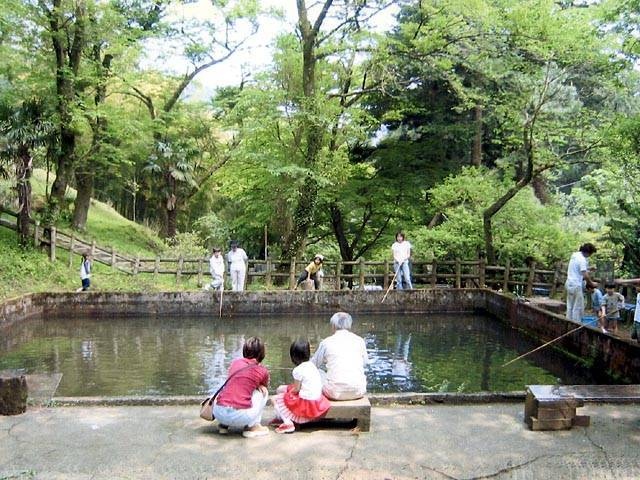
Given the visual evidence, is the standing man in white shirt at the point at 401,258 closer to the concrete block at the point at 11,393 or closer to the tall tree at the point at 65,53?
the tall tree at the point at 65,53

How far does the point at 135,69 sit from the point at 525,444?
23.4 meters

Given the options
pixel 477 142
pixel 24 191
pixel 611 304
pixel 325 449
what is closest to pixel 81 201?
pixel 24 191

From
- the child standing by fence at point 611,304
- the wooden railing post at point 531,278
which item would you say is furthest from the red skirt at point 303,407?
the wooden railing post at point 531,278

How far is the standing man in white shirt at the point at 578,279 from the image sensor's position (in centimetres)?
1043

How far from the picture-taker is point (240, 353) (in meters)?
11.6

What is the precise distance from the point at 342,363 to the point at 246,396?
959mm

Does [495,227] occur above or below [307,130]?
below

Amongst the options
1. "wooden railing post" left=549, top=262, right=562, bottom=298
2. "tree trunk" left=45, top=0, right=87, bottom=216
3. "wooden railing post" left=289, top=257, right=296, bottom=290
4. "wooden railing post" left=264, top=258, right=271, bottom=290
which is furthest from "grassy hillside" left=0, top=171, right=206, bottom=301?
"wooden railing post" left=549, top=262, right=562, bottom=298

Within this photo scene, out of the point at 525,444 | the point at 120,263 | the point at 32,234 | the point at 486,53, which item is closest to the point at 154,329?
the point at 120,263

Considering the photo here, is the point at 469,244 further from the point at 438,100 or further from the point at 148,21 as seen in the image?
the point at 148,21

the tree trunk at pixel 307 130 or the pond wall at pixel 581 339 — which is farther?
the tree trunk at pixel 307 130

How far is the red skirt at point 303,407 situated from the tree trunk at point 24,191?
1601 centimetres

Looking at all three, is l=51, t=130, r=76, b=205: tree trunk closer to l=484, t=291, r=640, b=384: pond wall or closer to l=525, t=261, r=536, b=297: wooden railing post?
l=484, t=291, r=640, b=384: pond wall

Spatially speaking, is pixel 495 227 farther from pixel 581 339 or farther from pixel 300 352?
pixel 300 352
